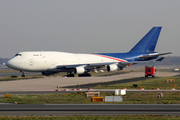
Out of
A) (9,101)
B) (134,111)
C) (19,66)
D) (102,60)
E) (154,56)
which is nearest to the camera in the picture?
(134,111)

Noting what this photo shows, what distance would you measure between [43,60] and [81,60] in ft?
35.0

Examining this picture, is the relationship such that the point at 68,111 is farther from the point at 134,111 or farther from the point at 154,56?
the point at 154,56

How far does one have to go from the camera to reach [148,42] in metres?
85.0

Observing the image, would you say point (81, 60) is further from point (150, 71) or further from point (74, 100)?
point (74, 100)

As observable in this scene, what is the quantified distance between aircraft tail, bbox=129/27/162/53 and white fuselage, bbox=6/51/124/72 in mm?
15857

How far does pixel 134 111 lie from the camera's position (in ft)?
74.8

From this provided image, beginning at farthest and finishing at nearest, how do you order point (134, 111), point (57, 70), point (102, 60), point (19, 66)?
point (102, 60)
point (57, 70)
point (19, 66)
point (134, 111)

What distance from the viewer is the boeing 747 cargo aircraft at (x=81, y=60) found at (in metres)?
67.4


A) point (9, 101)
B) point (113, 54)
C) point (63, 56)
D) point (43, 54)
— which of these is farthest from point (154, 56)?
point (9, 101)

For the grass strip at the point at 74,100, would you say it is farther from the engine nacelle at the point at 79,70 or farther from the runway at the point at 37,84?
the engine nacelle at the point at 79,70

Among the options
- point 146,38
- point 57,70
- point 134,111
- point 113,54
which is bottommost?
point 134,111

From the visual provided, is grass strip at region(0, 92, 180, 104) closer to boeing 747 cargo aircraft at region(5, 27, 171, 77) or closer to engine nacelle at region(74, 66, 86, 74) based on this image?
boeing 747 cargo aircraft at region(5, 27, 171, 77)

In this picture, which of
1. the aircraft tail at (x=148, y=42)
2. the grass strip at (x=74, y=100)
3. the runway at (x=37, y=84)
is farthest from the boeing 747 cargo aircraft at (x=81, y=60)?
the grass strip at (x=74, y=100)

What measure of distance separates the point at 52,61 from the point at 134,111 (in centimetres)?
4851
